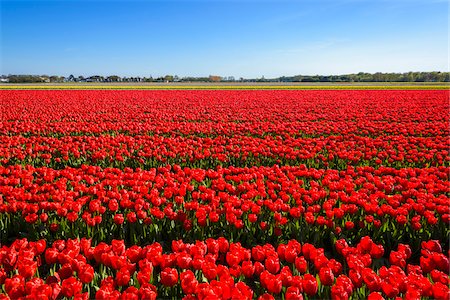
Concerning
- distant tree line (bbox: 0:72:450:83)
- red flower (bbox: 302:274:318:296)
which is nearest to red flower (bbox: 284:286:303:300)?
red flower (bbox: 302:274:318:296)

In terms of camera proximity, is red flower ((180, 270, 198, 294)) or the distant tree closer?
red flower ((180, 270, 198, 294))

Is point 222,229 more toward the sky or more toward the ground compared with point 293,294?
more toward the ground

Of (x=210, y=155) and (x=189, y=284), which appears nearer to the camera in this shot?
(x=189, y=284)

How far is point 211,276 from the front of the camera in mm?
2842

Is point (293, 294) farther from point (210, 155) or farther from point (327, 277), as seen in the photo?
point (210, 155)

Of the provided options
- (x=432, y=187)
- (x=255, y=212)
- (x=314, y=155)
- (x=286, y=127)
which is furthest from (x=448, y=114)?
(x=255, y=212)

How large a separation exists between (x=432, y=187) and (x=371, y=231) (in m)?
1.60

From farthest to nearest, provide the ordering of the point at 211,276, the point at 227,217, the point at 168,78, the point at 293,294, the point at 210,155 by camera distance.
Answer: the point at 168,78, the point at 210,155, the point at 227,217, the point at 211,276, the point at 293,294

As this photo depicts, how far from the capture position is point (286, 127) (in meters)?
13.3

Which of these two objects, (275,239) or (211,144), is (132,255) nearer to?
(275,239)

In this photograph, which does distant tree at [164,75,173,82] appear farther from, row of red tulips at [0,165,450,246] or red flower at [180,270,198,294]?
red flower at [180,270,198,294]

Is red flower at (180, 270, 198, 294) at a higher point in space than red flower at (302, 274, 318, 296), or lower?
higher

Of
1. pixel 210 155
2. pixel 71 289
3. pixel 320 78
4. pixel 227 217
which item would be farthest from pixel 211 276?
pixel 320 78

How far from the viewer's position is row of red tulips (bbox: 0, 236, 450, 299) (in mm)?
2535
